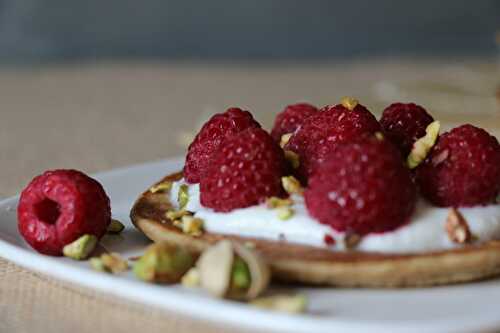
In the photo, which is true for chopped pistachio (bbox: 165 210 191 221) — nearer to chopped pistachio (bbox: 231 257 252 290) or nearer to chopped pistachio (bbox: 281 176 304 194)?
chopped pistachio (bbox: 281 176 304 194)

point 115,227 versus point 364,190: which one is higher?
point 364,190

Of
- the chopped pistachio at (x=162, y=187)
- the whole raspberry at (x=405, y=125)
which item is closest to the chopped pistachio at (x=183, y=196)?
the chopped pistachio at (x=162, y=187)

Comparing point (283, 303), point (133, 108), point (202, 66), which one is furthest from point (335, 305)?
point (202, 66)

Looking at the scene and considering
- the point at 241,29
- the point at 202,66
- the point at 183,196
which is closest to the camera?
the point at 183,196

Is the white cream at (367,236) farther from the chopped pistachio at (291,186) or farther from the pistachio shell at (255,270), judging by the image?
the pistachio shell at (255,270)

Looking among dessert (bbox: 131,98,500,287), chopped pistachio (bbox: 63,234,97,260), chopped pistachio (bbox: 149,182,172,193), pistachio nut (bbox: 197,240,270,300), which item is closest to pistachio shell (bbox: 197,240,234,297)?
pistachio nut (bbox: 197,240,270,300)

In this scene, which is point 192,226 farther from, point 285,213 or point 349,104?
point 349,104

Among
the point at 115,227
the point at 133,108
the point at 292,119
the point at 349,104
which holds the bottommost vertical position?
the point at 133,108
